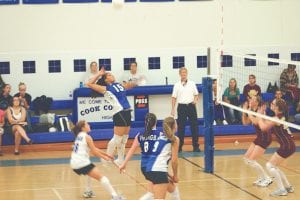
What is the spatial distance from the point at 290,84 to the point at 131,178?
25.2ft

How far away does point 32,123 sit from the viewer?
21.4 meters

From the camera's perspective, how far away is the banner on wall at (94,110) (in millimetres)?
22203

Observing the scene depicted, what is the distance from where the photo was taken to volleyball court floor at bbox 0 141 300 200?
14961mm

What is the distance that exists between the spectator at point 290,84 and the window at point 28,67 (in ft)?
24.6

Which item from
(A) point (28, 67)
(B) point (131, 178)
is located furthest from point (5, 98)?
(B) point (131, 178)

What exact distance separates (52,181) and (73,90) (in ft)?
19.7

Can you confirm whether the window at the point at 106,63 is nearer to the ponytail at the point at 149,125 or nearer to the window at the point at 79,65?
the window at the point at 79,65

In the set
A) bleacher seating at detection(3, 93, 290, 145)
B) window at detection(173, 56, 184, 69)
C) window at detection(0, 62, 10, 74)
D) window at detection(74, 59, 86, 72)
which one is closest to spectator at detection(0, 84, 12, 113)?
bleacher seating at detection(3, 93, 290, 145)

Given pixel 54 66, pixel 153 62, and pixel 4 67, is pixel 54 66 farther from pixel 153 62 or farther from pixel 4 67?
pixel 153 62

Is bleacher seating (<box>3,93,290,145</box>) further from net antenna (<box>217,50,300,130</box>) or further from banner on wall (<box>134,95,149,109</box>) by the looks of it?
net antenna (<box>217,50,300,130</box>)

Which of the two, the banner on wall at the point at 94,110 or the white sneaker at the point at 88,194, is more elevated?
the banner on wall at the point at 94,110

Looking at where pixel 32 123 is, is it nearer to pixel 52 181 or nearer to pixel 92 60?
pixel 92 60

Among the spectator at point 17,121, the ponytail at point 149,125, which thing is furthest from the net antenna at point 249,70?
the ponytail at point 149,125

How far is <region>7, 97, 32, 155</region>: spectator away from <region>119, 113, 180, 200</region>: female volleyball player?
8899 millimetres
